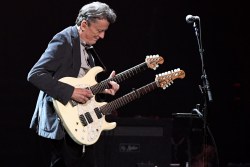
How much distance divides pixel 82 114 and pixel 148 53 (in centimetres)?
316

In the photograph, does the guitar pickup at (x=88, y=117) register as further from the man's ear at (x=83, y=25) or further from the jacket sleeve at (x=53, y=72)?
the man's ear at (x=83, y=25)

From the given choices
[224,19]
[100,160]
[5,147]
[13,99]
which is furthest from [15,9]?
[224,19]

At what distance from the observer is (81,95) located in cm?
371

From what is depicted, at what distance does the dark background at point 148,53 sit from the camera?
5.98 m

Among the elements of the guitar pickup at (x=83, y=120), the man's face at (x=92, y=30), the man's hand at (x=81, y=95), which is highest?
the man's face at (x=92, y=30)

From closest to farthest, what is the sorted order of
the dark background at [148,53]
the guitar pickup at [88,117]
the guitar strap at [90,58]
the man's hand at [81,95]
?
the man's hand at [81,95]
the guitar pickup at [88,117]
the guitar strap at [90,58]
the dark background at [148,53]

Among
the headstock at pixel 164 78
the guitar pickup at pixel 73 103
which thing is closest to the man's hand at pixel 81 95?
the guitar pickup at pixel 73 103

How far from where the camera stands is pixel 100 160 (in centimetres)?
467

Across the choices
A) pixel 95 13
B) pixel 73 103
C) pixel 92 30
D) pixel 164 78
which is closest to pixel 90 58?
pixel 92 30

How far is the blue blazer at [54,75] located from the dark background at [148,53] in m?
2.20

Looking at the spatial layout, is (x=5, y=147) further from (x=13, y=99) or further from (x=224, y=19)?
(x=224, y=19)

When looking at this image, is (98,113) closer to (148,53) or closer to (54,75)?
(54,75)

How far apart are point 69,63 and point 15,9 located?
108 inches

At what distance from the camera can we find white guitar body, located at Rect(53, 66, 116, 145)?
11.9ft
